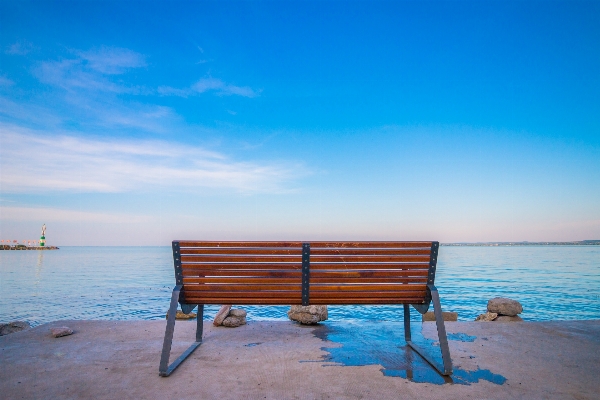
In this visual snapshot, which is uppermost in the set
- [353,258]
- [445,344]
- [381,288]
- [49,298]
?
[353,258]

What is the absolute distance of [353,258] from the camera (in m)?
4.10

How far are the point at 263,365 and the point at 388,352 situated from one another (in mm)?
1562

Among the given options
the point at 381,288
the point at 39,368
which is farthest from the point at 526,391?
the point at 39,368

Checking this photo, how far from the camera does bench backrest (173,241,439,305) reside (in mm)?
4051

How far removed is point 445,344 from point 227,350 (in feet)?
8.47

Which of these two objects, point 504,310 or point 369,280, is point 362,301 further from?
point 504,310

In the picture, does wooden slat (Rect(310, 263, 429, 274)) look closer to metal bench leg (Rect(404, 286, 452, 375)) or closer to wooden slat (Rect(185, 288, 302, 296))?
metal bench leg (Rect(404, 286, 452, 375))

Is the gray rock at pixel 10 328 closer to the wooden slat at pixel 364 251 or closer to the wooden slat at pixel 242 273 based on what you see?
Result: the wooden slat at pixel 242 273

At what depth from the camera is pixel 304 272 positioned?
4109 mm

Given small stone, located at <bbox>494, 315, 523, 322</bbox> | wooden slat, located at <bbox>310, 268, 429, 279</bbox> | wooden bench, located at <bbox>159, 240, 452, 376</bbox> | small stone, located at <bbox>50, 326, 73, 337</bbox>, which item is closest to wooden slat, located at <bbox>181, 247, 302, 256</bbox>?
wooden bench, located at <bbox>159, 240, 452, 376</bbox>

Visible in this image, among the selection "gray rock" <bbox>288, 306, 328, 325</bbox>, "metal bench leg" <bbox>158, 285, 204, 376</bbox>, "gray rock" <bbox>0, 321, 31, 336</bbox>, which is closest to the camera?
"metal bench leg" <bbox>158, 285, 204, 376</bbox>

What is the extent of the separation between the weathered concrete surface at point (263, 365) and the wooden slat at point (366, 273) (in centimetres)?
96

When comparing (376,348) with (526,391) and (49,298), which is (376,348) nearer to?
(526,391)

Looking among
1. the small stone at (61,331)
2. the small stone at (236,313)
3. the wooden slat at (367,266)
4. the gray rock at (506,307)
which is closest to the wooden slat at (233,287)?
the wooden slat at (367,266)
